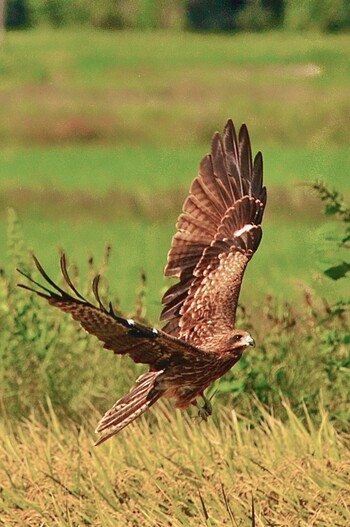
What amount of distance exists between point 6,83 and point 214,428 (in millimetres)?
22986

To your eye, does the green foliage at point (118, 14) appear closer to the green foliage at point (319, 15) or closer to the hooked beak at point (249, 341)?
the green foliage at point (319, 15)

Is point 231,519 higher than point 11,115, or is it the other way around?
point 231,519

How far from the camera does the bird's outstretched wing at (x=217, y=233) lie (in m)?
5.06

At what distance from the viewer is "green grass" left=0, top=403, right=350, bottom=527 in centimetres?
486

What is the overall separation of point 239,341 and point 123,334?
0.39 meters

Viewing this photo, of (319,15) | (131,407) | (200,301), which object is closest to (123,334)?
(131,407)

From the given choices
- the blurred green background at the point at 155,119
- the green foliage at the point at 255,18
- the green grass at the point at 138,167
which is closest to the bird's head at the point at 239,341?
the blurred green background at the point at 155,119

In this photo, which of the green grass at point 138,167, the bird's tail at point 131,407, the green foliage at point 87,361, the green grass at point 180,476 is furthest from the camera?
the green grass at point 138,167

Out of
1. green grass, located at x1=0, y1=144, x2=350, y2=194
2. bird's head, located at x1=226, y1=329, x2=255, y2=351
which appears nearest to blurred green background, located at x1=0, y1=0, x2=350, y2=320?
green grass, located at x1=0, y1=144, x2=350, y2=194

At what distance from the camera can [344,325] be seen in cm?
602

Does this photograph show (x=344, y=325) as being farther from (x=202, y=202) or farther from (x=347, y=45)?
(x=347, y=45)

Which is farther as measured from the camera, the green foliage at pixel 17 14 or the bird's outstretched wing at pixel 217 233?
the green foliage at pixel 17 14

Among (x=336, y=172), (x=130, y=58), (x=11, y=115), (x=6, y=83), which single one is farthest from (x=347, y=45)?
(x=336, y=172)

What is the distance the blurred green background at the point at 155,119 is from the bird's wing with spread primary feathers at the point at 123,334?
114 cm
